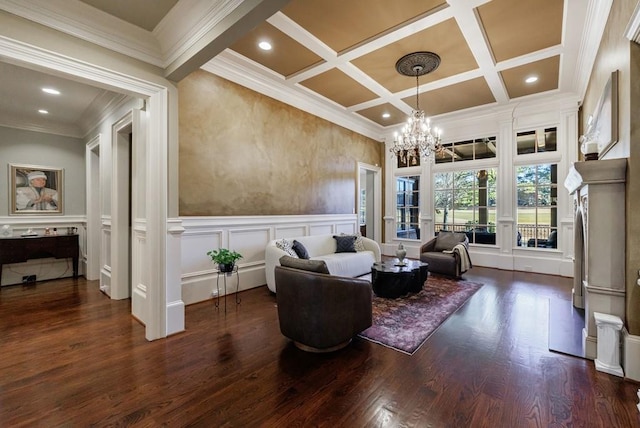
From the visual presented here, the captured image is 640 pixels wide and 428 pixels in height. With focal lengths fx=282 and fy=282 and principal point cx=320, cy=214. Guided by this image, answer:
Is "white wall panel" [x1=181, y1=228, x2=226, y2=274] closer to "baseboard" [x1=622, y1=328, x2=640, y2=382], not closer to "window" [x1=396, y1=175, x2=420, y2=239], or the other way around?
"baseboard" [x1=622, y1=328, x2=640, y2=382]

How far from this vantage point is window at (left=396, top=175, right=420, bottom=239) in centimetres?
753

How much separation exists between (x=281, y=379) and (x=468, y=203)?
20.1 feet

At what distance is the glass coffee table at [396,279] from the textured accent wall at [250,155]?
2.12m

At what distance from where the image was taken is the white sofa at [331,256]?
429 cm

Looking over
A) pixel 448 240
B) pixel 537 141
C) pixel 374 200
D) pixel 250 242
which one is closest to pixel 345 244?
pixel 250 242

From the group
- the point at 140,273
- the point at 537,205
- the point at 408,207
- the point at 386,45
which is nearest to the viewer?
the point at 140,273

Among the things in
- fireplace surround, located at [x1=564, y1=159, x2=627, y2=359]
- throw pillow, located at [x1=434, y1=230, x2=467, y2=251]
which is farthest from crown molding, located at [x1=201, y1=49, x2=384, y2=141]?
fireplace surround, located at [x1=564, y1=159, x2=627, y2=359]

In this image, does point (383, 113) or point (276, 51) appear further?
point (383, 113)

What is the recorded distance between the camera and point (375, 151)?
25.8 ft

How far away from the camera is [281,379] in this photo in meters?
2.16

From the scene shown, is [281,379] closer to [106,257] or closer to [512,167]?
[106,257]

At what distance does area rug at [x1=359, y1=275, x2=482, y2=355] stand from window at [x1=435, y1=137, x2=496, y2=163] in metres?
3.19

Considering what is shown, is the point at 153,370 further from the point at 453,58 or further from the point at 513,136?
the point at 513,136

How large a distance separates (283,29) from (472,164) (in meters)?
5.30
